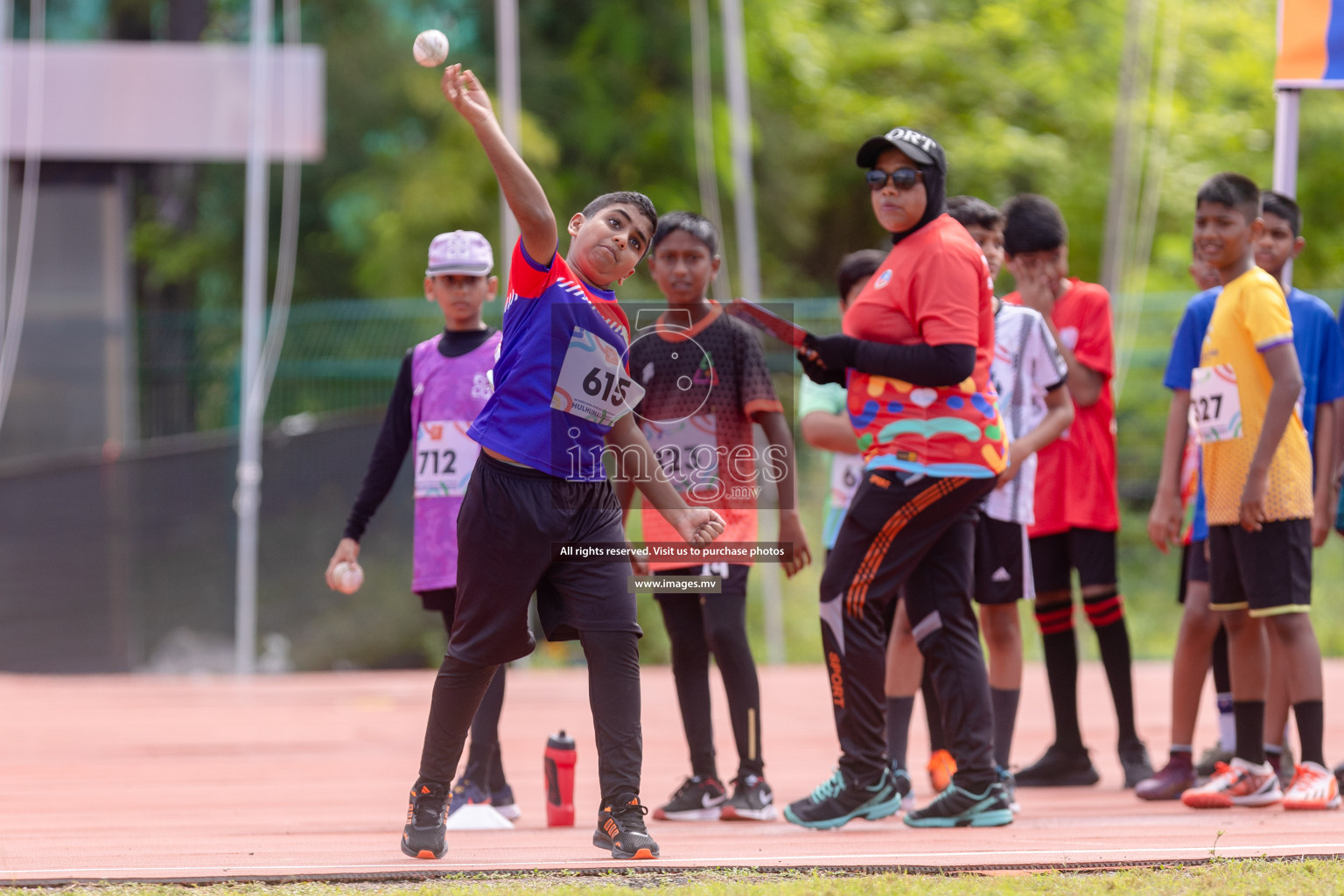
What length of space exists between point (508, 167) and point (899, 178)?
4.30ft

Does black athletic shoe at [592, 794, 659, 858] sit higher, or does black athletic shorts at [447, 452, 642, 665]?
black athletic shorts at [447, 452, 642, 665]

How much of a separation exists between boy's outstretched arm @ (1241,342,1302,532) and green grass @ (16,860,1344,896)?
4.56ft

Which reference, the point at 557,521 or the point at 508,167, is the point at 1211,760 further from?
the point at 508,167

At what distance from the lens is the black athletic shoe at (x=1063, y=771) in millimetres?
5746

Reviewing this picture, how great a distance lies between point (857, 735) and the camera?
175 inches

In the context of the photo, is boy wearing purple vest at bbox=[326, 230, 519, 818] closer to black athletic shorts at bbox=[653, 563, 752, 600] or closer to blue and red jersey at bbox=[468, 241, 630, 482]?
black athletic shorts at bbox=[653, 563, 752, 600]

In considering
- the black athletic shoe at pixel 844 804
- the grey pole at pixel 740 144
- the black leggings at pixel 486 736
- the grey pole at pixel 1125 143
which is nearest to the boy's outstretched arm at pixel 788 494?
the black athletic shoe at pixel 844 804

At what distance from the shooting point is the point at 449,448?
16.1 feet

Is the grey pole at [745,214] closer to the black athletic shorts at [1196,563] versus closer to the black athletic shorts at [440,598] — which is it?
the black athletic shorts at [1196,563]

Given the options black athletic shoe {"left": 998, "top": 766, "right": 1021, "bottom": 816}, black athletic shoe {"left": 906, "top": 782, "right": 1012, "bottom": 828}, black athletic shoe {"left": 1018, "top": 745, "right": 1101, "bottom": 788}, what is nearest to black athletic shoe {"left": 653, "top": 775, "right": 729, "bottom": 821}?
black athletic shoe {"left": 906, "top": 782, "right": 1012, "bottom": 828}

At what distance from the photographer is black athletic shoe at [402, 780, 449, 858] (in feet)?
12.6

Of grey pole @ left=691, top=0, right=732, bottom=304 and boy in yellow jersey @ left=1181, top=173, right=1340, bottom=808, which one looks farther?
grey pole @ left=691, top=0, right=732, bottom=304

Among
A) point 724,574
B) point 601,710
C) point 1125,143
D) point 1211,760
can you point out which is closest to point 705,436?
point 724,574

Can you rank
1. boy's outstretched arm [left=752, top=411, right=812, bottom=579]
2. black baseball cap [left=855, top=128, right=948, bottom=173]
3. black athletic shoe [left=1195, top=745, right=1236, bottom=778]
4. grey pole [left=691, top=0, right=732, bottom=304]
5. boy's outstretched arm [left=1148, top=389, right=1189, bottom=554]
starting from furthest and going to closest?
grey pole [left=691, top=0, right=732, bottom=304] < black athletic shoe [left=1195, top=745, right=1236, bottom=778] < boy's outstretched arm [left=1148, top=389, right=1189, bottom=554] < boy's outstretched arm [left=752, top=411, right=812, bottom=579] < black baseball cap [left=855, top=128, right=948, bottom=173]
